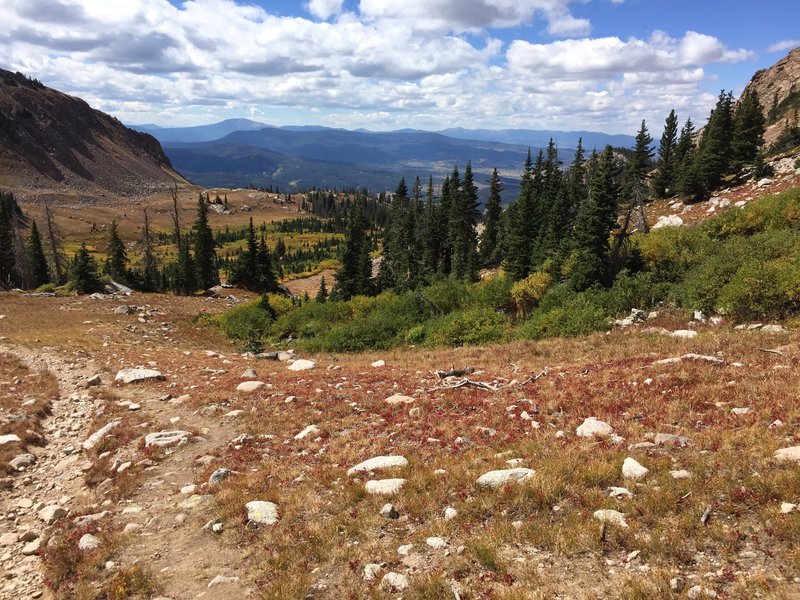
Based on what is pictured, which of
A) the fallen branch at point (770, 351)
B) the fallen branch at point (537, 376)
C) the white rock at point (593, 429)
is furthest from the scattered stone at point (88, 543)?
the fallen branch at point (770, 351)

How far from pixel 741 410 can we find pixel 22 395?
76.5ft

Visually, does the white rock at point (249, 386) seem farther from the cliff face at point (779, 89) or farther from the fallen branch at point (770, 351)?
the cliff face at point (779, 89)

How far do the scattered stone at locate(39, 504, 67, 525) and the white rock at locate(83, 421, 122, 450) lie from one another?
3430mm

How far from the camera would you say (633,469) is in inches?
311

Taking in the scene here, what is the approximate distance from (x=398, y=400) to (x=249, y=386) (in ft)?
21.7

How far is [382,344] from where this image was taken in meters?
32.9

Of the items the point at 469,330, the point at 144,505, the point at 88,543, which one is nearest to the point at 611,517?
the point at 88,543

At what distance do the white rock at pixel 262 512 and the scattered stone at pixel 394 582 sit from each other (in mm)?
2884

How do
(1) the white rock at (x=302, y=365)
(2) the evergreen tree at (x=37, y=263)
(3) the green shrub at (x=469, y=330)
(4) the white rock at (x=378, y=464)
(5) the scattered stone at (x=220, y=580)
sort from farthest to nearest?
1. (2) the evergreen tree at (x=37, y=263)
2. (3) the green shrub at (x=469, y=330)
3. (1) the white rock at (x=302, y=365)
4. (4) the white rock at (x=378, y=464)
5. (5) the scattered stone at (x=220, y=580)

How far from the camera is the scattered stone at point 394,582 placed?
619 centimetres

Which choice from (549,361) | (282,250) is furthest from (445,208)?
(282,250)

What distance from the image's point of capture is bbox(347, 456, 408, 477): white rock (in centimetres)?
992

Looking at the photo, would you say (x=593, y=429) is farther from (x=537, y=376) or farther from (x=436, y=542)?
(x=537, y=376)

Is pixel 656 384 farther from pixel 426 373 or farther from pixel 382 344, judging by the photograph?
pixel 382 344
